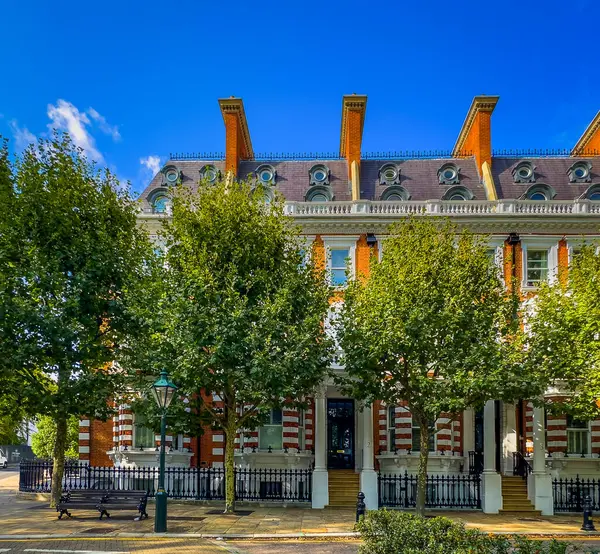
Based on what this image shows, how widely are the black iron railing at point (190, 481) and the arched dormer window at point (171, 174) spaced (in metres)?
14.4

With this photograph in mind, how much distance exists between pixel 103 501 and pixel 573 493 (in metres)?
17.9

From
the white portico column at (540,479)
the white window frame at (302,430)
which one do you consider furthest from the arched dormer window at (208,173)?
the white portico column at (540,479)

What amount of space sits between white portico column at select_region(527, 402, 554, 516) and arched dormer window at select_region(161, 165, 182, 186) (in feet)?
67.1

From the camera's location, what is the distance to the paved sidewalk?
16656 millimetres

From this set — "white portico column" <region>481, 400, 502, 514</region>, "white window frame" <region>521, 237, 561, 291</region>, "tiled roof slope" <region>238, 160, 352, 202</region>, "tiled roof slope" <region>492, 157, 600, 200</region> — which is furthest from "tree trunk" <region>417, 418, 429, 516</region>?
"tiled roof slope" <region>492, 157, 600, 200</region>

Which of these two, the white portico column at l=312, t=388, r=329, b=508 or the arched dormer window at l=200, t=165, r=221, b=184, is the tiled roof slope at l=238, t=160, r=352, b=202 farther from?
the white portico column at l=312, t=388, r=329, b=508

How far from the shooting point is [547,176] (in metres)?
31.1

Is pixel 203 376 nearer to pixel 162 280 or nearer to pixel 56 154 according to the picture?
pixel 162 280

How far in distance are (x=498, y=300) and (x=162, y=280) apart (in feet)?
38.4

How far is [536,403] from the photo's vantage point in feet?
69.9

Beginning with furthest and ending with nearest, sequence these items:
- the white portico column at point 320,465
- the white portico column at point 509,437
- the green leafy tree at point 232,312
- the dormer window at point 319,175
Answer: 1. the dormer window at point 319,175
2. the white portico column at point 509,437
3. the white portico column at point 320,465
4. the green leafy tree at point 232,312

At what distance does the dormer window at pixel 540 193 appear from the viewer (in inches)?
1158

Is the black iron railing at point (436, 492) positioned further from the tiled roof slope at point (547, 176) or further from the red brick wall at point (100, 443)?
the tiled roof slope at point (547, 176)

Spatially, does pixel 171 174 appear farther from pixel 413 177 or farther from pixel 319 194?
pixel 413 177
